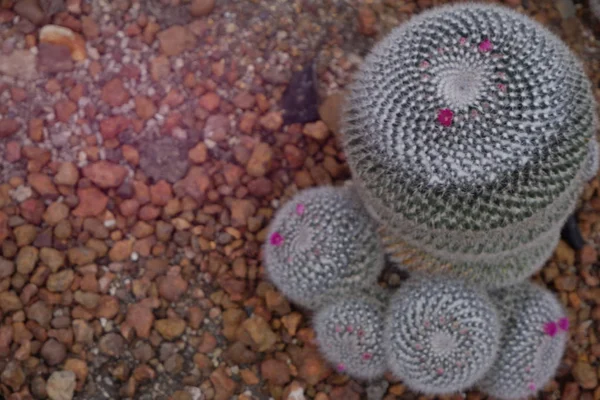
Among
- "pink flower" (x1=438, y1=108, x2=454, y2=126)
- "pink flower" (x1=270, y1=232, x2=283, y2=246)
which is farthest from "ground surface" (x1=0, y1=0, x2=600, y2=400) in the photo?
"pink flower" (x1=438, y1=108, x2=454, y2=126)

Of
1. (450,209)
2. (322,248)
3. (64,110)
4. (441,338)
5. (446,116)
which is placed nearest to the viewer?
(446,116)

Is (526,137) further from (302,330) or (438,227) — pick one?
(302,330)

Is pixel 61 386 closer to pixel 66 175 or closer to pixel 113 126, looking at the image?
pixel 66 175

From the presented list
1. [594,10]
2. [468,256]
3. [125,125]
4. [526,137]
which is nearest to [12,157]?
[125,125]

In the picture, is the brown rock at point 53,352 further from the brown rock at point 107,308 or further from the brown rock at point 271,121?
the brown rock at point 271,121

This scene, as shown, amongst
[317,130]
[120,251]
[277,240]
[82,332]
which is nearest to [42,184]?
[120,251]
